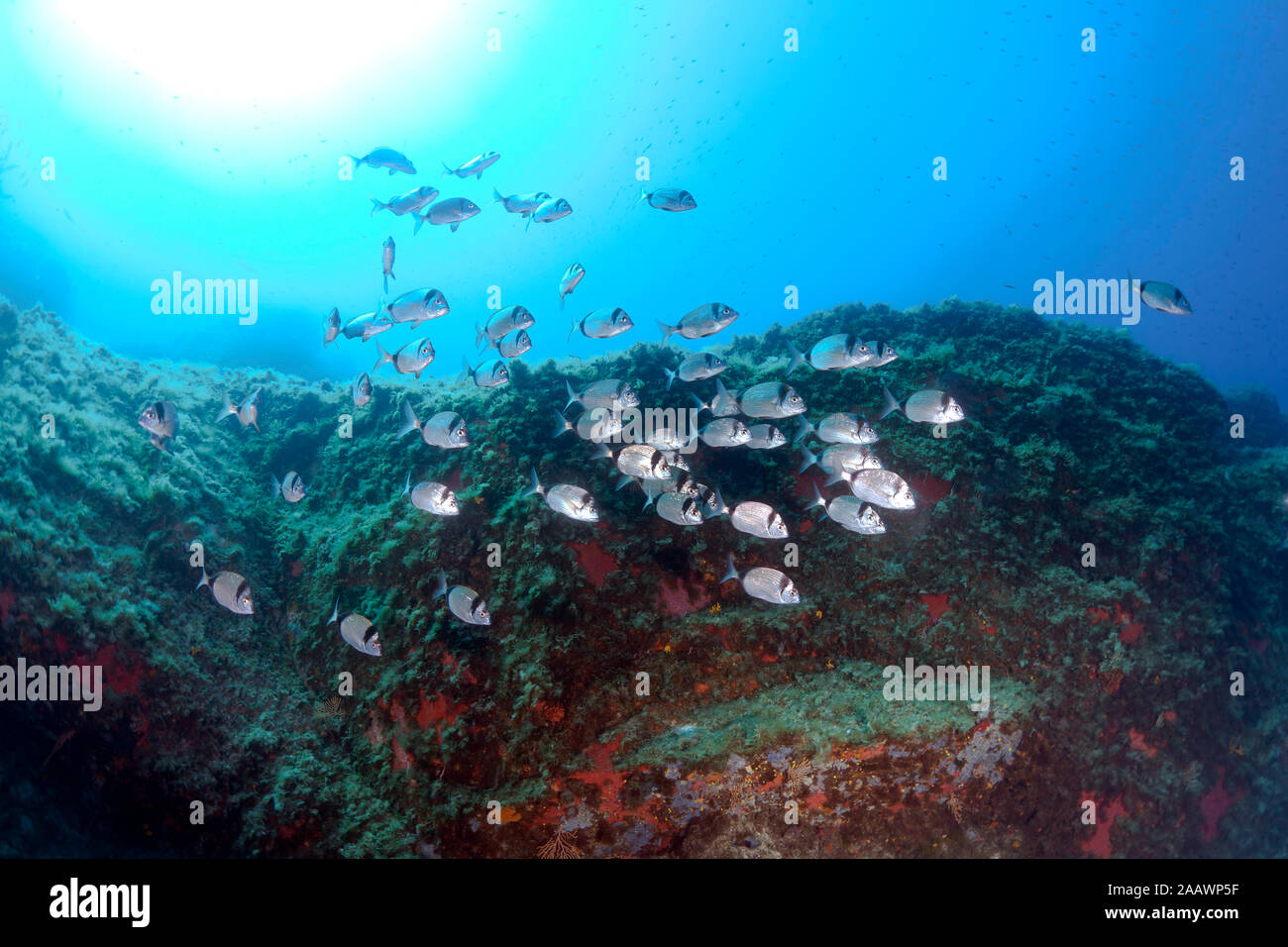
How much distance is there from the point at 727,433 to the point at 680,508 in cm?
123

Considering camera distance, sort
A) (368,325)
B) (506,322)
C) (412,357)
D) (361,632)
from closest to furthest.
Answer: (361,632), (412,357), (506,322), (368,325)

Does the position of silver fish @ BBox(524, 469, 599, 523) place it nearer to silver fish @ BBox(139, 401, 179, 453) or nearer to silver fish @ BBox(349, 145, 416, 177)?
silver fish @ BBox(139, 401, 179, 453)

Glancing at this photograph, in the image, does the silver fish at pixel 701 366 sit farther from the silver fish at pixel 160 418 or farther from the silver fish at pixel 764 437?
the silver fish at pixel 160 418

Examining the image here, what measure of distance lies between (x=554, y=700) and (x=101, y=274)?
188ft

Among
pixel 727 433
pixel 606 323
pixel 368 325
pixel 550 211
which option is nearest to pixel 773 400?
pixel 727 433

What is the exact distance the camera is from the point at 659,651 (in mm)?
6051

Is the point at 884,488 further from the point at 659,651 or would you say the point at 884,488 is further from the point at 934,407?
the point at 659,651

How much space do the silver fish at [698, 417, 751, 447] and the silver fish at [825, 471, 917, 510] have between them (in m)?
1.36

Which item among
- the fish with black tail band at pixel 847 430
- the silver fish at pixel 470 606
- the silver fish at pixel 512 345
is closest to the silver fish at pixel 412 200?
the silver fish at pixel 512 345

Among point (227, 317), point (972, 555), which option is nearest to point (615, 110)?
point (227, 317)

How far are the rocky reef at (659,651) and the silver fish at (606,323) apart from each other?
179 cm

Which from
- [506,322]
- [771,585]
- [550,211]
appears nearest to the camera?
[771,585]

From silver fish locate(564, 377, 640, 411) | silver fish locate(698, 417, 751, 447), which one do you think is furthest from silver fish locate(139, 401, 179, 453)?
silver fish locate(698, 417, 751, 447)
